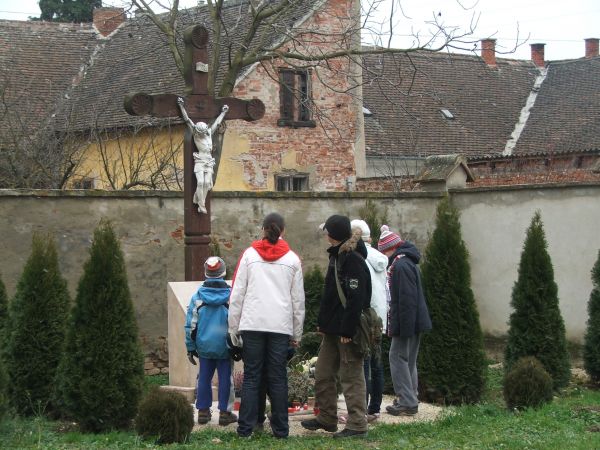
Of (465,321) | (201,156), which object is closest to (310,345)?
(465,321)

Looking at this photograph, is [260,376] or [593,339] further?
[593,339]

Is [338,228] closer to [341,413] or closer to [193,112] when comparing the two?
[341,413]

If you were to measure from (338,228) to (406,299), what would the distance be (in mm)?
1569

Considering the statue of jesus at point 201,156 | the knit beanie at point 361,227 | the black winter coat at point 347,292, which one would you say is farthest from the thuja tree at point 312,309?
the black winter coat at point 347,292

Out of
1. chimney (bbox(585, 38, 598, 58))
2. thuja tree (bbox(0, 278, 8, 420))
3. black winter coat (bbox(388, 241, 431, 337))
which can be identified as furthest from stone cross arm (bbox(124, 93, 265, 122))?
chimney (bbox(585, 38, 598, 58))

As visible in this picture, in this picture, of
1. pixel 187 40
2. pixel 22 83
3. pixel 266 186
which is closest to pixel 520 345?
pixel 187 40

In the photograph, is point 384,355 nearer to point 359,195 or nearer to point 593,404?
point 593,404

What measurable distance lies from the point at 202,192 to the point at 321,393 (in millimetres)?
3130

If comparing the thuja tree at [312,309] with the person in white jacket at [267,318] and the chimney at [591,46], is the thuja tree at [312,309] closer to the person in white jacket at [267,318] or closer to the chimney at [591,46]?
the person in white jacket at [267,318]

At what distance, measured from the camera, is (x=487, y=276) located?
13938 millimetres

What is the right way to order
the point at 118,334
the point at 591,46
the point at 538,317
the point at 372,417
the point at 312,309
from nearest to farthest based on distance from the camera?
the point at 118,334, the point at 372,417, the point at 538,317, the point at 312,309, the point at 591,46

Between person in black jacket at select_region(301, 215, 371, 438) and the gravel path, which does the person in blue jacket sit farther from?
person in black jacket at select_region(301, 215, 371, 438)

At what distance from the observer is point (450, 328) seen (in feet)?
33.9

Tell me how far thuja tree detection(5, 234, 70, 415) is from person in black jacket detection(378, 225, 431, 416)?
300 cm
